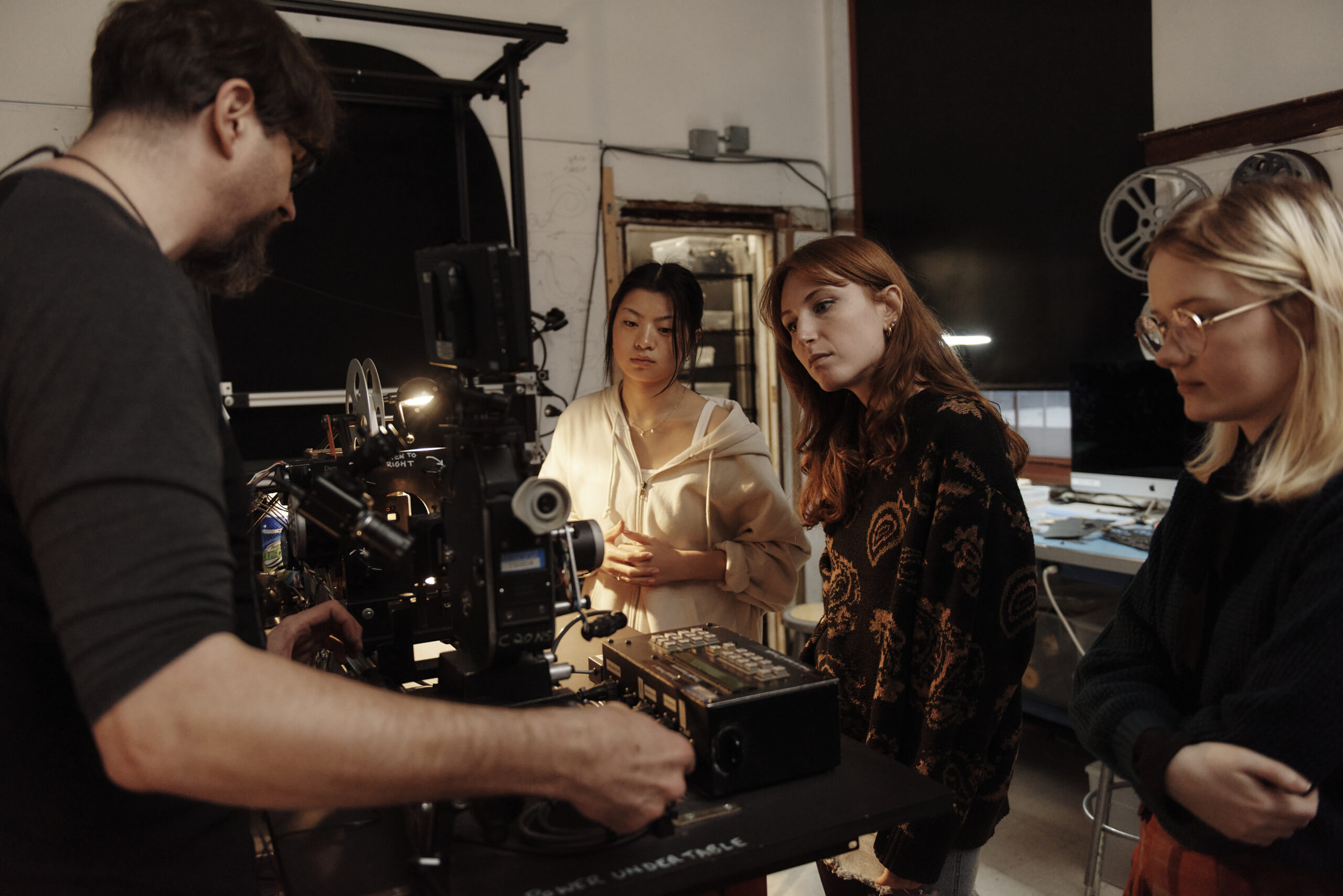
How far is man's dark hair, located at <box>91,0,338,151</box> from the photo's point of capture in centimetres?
78

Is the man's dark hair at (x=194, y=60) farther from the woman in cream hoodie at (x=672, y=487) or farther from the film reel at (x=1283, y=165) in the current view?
the film reel at (x=1283, y=165)

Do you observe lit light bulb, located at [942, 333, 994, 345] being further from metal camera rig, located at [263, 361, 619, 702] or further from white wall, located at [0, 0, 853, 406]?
metal camera rig, located at [263, 361, 619, 702]

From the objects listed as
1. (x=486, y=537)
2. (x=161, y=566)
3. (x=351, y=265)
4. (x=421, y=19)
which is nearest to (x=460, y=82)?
(x=421, y=19)

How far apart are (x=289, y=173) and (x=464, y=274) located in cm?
21

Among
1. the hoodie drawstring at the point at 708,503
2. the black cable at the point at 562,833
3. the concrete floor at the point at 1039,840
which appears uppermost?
the hoodie drawstring at the point at 708,503

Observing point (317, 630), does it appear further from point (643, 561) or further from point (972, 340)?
point (972, 340)

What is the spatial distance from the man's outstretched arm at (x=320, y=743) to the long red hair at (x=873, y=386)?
0.85m

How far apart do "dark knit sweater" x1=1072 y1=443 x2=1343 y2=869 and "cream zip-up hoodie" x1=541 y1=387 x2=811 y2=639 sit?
0.94 metres

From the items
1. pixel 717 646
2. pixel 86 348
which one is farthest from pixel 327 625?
pixel 86 348

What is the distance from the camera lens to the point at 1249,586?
96 centimetres

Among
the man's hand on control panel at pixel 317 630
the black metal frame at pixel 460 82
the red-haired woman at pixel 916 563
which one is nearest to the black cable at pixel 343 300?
the black metal frame at pixel 460 82

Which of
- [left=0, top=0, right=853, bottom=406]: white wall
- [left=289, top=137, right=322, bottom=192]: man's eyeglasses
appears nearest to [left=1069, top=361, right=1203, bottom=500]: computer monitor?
[left=0, top=0, right=853, bottom=406]: white wall

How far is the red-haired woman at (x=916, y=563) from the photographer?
128 centimetres

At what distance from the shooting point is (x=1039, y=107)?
12.7 ft
